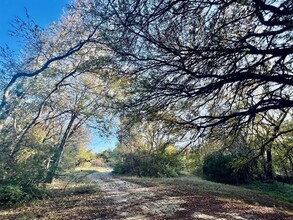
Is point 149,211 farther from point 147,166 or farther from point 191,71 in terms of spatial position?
point 147,166

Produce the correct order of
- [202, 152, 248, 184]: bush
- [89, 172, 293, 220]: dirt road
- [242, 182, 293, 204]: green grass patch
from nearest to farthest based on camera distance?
[89, 172, 293, 220]: dirt road, [242, 182, 293, 204]: green grass patch, [202, 152, 248, 184]: bush

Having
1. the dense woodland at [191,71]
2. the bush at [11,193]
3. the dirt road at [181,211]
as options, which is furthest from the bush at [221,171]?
the bush at [11,193]

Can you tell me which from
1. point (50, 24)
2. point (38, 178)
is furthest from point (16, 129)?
point (50, 24)

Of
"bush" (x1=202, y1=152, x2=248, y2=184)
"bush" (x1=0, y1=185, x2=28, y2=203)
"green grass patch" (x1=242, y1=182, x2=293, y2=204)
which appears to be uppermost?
"bush" (x1=202, y1=152, x2=248, y2=184)

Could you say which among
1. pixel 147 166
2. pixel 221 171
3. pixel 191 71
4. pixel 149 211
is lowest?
pixel 149 211

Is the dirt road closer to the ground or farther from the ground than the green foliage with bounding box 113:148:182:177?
closer to the ground

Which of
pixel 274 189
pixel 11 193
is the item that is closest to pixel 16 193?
pixel 11 193

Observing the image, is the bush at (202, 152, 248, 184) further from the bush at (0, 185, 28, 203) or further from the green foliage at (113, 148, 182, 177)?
the bush at (0, 185, 28, 203)

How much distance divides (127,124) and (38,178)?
614 cm

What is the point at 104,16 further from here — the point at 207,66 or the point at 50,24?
the point at 50,24

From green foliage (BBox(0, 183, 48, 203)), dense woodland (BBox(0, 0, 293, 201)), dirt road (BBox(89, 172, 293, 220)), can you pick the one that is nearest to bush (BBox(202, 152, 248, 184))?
dense woodland (BBox(0, 0, 293, 201))

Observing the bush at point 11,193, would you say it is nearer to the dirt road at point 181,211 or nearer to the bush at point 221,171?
the dirt road at point 181,211

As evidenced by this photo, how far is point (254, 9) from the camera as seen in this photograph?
189 inches

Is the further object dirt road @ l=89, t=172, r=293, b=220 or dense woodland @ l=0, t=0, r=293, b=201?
dirt road @ l=89, t=172, r=293, b=220
